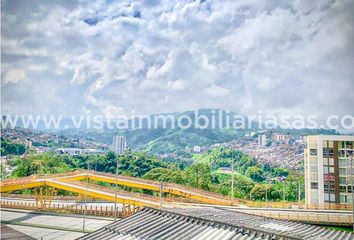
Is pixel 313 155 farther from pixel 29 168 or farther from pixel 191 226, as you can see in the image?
pixel 29 168

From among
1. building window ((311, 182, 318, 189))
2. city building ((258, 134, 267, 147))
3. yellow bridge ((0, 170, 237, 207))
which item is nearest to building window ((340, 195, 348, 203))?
building window ((311, 182, 318, 189))

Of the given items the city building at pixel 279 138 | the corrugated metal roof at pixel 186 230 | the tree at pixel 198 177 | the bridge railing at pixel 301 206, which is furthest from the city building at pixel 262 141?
the corrugated metal roof at pixel 186 230

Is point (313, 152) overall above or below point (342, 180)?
above

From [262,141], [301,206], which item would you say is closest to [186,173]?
[301,206]

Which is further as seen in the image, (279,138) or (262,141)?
(279,138)

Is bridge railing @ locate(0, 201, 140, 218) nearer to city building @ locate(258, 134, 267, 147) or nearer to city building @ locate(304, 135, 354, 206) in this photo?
city building @ locate(304, 135, 354, 206)

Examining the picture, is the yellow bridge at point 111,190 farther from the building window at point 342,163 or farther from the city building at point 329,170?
the building window at point 342,163

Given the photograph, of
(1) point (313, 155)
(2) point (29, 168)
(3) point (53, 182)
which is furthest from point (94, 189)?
(2) point (29, 168)

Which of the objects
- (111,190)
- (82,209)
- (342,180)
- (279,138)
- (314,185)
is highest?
(279,138)

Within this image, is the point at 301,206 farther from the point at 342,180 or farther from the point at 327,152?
the point at 327,152
